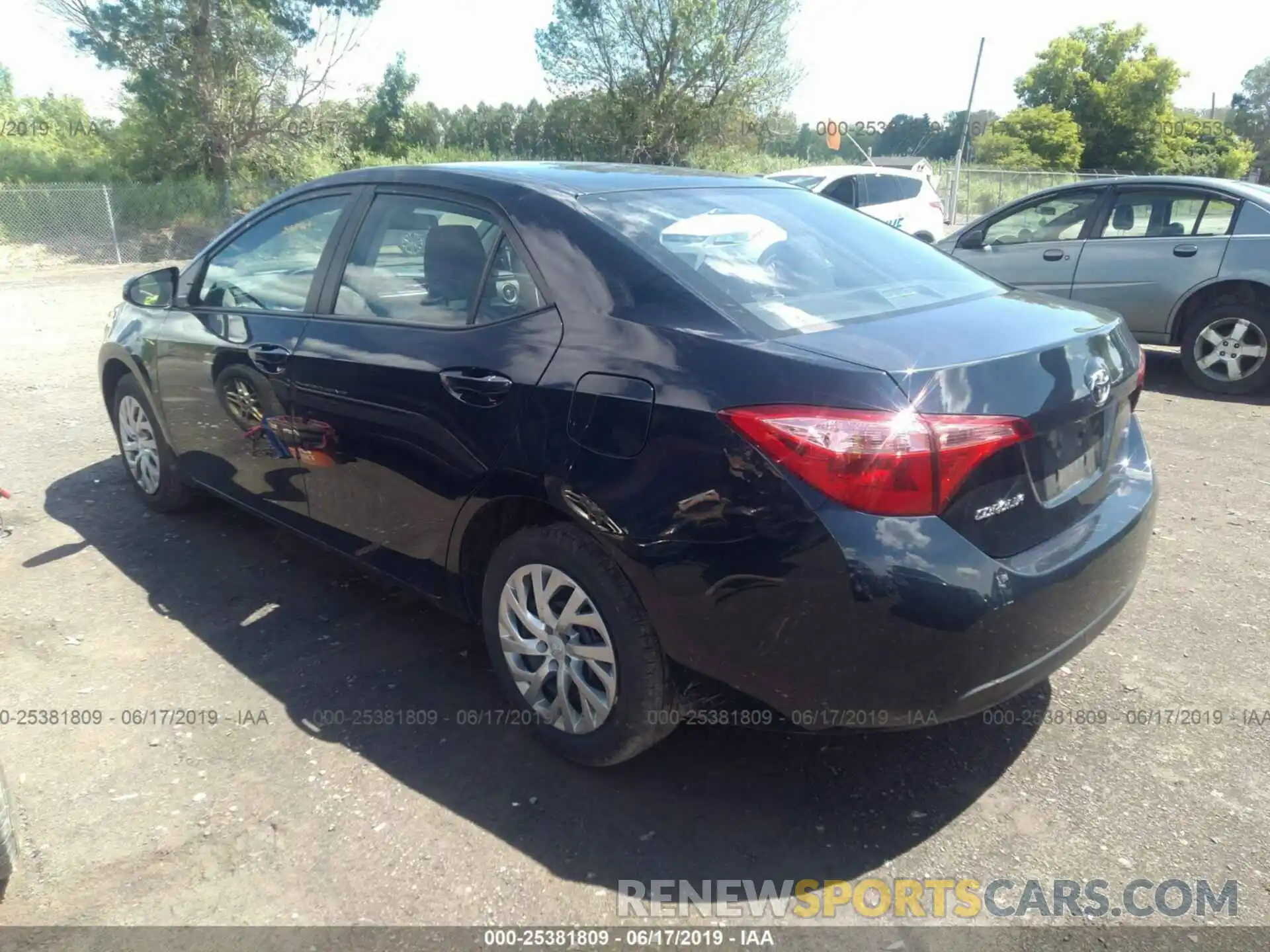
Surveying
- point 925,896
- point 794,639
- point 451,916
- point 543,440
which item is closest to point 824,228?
point 543,440

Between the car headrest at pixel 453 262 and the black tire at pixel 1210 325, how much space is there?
254 inches

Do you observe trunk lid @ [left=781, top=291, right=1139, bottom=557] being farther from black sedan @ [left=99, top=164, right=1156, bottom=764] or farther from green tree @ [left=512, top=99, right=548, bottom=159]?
green tree @ [left=512, top=99, right=548, bottom=159]

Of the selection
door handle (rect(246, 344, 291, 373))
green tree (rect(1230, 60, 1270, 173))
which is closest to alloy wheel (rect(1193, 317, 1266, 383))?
door handle (rect(246, 344, 291, 373))

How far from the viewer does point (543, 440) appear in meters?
2.66

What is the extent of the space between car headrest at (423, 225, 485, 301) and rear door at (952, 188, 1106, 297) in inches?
229

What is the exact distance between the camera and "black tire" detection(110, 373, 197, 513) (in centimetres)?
467

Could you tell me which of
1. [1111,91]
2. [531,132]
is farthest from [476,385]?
[1111,91]

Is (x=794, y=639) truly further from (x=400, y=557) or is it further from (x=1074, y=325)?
(x=400, y=557)

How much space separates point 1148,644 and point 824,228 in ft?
6.44

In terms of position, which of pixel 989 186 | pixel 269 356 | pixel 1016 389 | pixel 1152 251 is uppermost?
pixel 1016 389

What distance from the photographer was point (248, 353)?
3773 mm

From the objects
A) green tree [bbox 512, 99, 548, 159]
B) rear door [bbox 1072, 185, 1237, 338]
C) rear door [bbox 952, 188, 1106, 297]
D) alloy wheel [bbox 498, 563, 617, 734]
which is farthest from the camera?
green tree [bbox 512, 99, 548, 159]

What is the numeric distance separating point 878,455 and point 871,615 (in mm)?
366

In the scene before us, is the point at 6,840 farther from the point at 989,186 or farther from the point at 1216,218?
the point at 989,186
